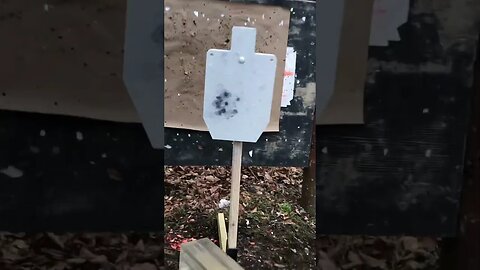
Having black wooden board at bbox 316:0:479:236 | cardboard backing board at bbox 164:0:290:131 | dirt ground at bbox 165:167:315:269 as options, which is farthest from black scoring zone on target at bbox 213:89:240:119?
black wooden board at bbox 316:0:479:236

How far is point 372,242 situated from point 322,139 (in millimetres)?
211

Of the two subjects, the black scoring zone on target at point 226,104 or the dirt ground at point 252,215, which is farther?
the dirt ground at point 252,215

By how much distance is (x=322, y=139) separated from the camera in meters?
0.82

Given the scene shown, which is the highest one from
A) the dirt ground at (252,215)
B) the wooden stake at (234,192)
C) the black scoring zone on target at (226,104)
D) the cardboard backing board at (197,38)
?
the cardboard backing board at (197,38)

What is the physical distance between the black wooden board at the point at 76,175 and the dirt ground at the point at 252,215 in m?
1.65

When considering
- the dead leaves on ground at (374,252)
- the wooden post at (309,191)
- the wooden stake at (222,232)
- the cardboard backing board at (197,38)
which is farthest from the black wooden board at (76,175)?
the wooden post at (309,191)

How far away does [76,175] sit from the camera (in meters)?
0.82

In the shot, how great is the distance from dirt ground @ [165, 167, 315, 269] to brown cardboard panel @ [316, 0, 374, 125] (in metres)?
1.82

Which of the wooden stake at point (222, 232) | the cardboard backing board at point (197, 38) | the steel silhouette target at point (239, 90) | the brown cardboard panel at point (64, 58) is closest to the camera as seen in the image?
the brown cardboard panel at point (64, 58)

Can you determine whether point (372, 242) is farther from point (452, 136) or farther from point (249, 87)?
point (249, 87)

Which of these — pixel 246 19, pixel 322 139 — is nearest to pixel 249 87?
pixel 246 19

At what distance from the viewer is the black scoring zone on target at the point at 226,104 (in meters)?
2.02

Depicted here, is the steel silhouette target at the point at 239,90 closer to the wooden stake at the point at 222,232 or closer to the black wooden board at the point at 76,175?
the wooden stake at the point at 222,232

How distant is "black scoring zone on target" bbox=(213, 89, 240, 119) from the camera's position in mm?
2023
